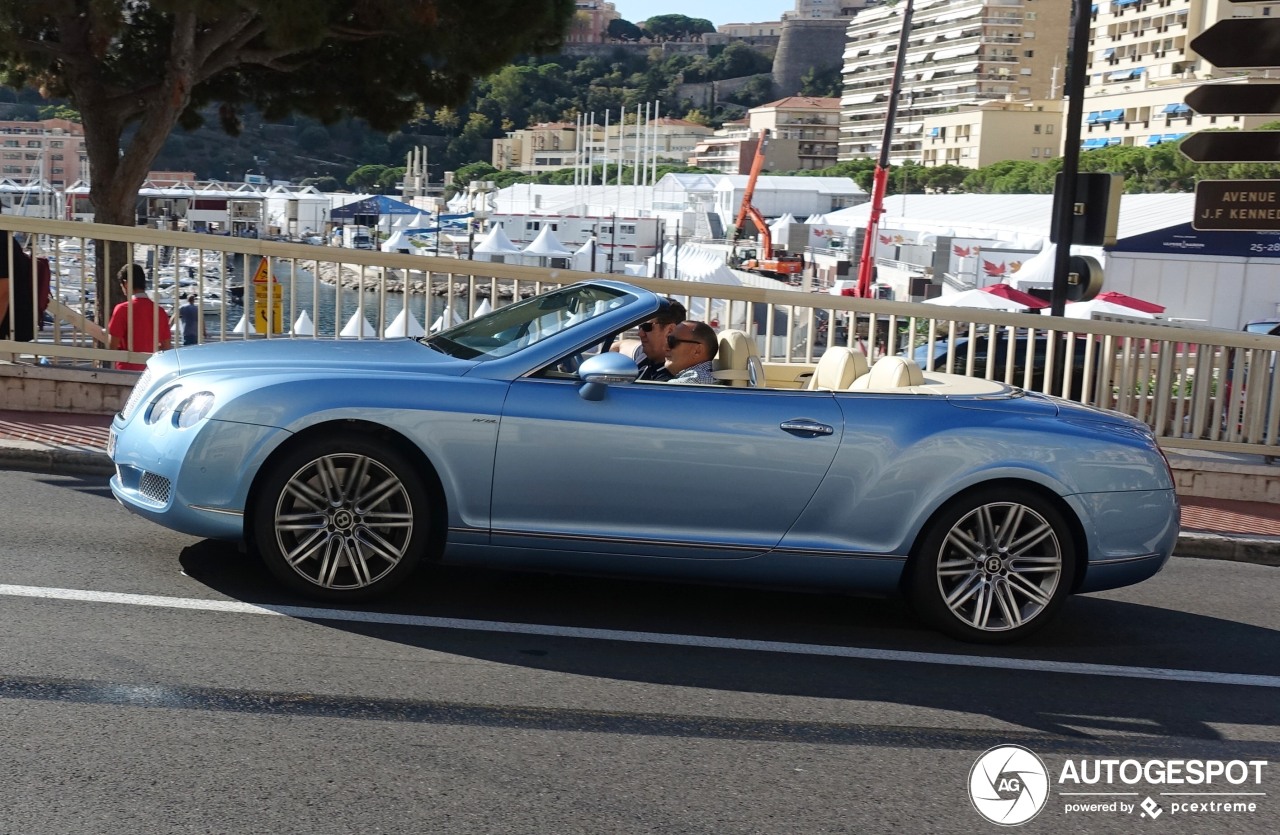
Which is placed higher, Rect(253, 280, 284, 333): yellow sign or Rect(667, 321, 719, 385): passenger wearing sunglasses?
Rect(667, 321, 719, 385): passenger wearing sunglasses

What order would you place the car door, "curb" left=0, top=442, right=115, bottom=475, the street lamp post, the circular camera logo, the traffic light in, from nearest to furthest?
the circular camera logo, the car door, "curb" left=0, top=442, right=115, bottom=475, the traffic light, the street lamp post

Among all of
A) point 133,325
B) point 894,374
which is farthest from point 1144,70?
point 894,374

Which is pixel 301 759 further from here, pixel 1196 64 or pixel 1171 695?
pixel 1196 64

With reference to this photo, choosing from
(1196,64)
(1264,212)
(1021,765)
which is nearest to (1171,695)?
(1021,765)

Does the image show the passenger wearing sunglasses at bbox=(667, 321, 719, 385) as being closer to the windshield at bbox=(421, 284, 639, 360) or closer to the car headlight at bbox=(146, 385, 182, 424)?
the windshield at bbox=(421, 284, 639, 360)

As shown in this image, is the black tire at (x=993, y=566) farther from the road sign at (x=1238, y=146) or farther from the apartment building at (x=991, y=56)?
the apartment building at (x=991, y=56)

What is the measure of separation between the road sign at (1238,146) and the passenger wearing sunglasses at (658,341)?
526cm

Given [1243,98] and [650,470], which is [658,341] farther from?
[1243,98]

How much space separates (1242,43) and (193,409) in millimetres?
7955

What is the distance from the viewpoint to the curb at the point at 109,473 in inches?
341

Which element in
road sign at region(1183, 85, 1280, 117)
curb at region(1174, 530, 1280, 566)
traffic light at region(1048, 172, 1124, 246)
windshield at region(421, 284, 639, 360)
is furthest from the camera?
traffic light at region(1048, 172, 1124, 246)

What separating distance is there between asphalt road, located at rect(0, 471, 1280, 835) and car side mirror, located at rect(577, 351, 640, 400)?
98 cm

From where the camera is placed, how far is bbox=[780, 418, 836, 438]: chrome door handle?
6.04 m

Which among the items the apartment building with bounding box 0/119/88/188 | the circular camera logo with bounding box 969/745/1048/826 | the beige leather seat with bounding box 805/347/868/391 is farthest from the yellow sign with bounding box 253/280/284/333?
the apartment building with bounding box 0/119/88/188
